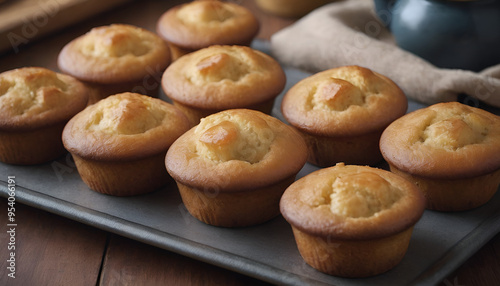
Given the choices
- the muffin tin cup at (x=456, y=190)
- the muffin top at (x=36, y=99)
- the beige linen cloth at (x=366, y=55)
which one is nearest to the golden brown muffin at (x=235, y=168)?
the muffin tin cup at (x=456, y=190)

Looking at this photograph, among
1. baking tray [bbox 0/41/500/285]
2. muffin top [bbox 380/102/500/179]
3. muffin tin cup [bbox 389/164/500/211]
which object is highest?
muffin top [bbox 380/102/500/179]

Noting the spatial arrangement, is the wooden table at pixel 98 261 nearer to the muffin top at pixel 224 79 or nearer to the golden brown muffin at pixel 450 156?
the golden brown muffin at pixel 450 156

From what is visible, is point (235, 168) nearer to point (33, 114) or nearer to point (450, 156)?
point (450, 156)

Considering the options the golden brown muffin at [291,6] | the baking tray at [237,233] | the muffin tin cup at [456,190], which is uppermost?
the muffin tin cup at [456,190]

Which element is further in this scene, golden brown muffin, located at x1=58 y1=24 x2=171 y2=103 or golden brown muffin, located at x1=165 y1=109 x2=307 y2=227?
golden brown muffin, located at x1=58 y1=24 x2=171 y2=103

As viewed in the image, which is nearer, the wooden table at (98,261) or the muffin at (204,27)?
the wooden table at (98,261)

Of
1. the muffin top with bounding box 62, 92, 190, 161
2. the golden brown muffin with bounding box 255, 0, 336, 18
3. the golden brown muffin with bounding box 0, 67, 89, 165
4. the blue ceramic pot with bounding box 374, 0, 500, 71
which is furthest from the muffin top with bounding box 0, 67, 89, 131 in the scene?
the golden brown muffin with bounding box 255, 0, 336, 18

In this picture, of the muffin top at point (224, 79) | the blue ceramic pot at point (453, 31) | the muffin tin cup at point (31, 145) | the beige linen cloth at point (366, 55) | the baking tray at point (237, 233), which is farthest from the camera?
the blue ceramic pot at point (453, 31)

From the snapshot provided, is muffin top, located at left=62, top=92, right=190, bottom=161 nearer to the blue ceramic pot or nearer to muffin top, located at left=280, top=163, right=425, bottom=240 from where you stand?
muffin top, located at left=280, top=163, right=425, bottom=240
